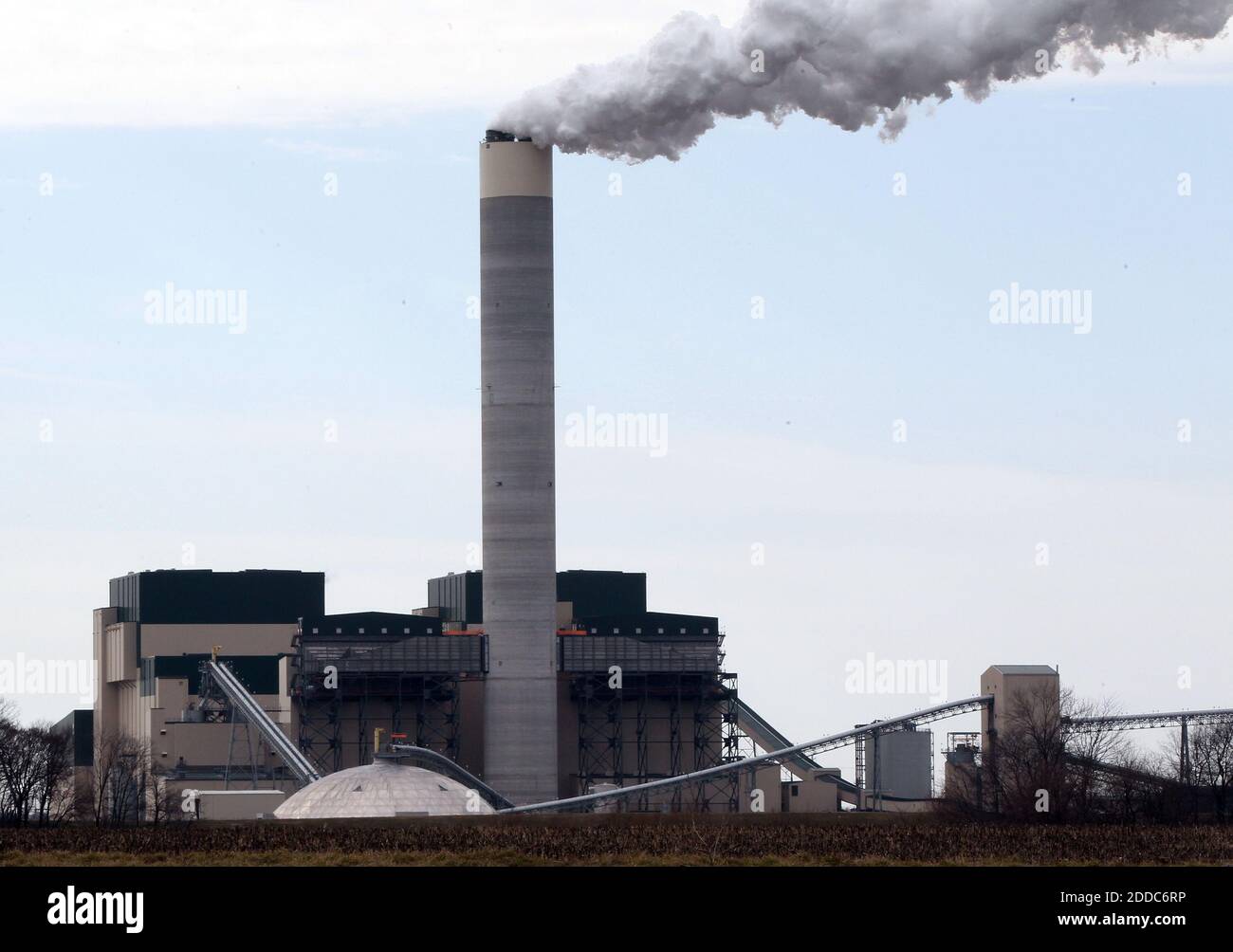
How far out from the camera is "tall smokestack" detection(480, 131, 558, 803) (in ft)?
299

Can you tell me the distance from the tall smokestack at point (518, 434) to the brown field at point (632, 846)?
29.3m

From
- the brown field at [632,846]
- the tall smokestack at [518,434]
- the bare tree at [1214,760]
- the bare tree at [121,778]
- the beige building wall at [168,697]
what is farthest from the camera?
the beige building wall at [168,697]

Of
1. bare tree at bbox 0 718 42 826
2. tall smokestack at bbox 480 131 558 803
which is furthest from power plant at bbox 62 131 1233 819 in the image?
bare tree at bbox 0 718 42 826

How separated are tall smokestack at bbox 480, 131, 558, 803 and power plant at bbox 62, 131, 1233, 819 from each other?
0.29 feet

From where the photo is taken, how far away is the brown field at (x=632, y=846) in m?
43.0

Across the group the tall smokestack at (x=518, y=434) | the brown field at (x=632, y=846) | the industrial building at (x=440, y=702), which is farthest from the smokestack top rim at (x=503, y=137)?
the brown field at (x=632, y=846)

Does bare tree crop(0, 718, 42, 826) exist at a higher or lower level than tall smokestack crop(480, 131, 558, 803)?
lower

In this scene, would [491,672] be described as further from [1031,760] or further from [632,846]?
[632,846]

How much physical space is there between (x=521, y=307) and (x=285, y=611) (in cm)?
3338

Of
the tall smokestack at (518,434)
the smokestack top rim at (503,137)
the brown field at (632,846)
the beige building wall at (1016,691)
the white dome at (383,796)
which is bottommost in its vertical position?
the brown field at (632,846)

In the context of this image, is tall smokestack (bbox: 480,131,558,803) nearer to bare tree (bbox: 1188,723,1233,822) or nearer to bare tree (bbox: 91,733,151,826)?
bare tree (bbox: 91,733,151,826)

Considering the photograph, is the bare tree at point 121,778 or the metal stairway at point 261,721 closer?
the bare tree at point 121,778

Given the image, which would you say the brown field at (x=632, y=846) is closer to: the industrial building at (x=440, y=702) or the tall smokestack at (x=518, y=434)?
the tall smokestack at (x=518, y=434)

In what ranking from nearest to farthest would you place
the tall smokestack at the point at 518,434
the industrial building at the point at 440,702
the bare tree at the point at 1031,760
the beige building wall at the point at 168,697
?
the bare tree at the point at 1031,760, the tall smokestack at the point at 518,434, the industrial building at the point at 440,702, the beige building wall at the point at 168,697
